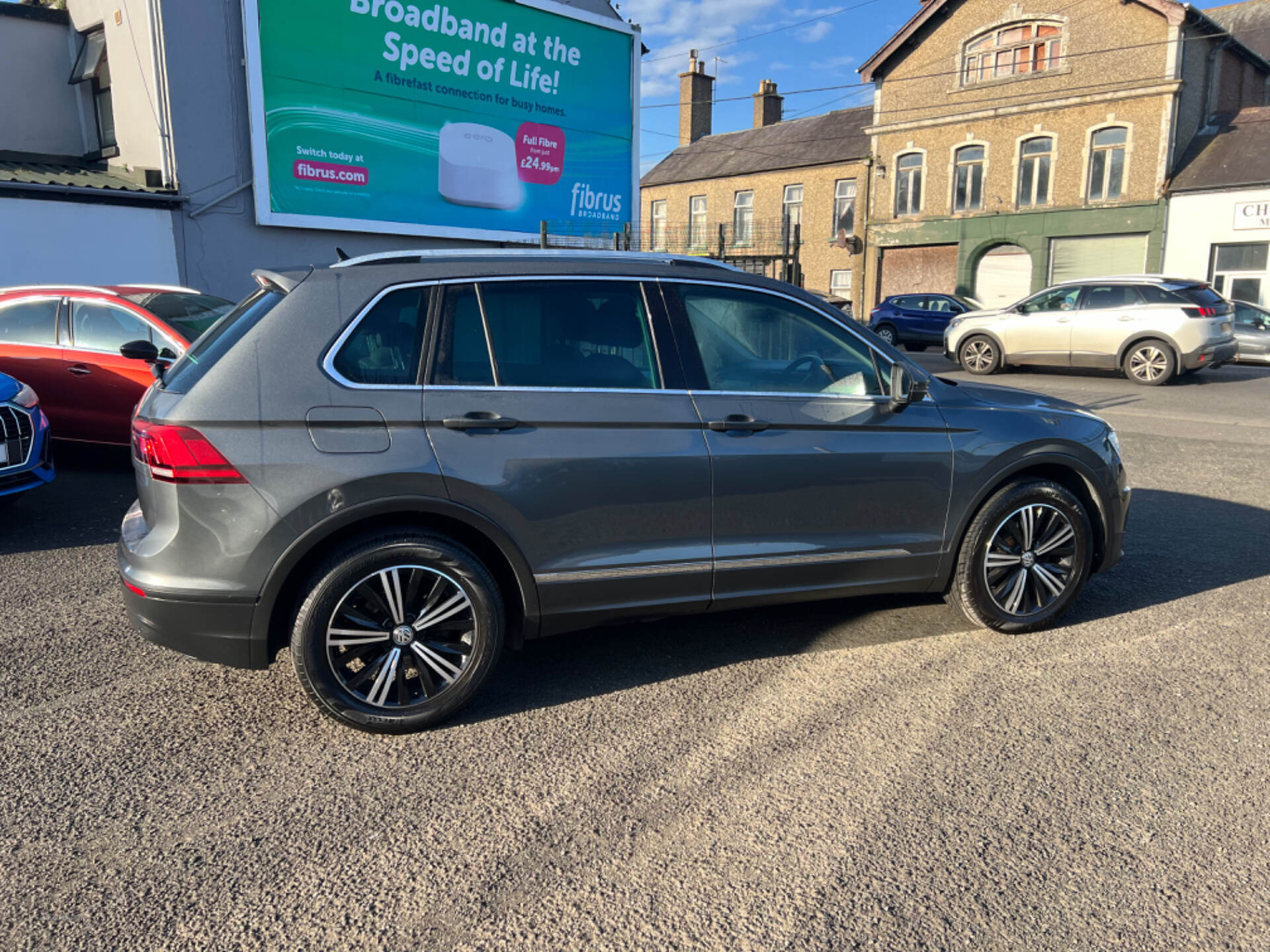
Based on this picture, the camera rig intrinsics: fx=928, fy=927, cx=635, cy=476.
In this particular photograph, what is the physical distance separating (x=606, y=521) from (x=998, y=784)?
5.49ft

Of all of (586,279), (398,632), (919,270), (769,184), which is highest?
(769,184)

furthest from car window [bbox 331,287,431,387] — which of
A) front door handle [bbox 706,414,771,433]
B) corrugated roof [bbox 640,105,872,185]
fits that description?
corrugated roof [bbox 640,105,872,185]

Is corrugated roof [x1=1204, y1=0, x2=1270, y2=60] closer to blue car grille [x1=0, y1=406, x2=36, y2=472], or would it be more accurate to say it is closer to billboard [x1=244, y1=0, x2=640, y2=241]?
billboard [x1=244, y1=0, x2=640, y2=241]

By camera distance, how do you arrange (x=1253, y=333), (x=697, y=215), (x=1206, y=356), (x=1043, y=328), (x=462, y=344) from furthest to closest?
(x=697, y=215), (x=1253, y=333), (x=1043, y=328), (x=1206, y=356), (x=462, y=344)

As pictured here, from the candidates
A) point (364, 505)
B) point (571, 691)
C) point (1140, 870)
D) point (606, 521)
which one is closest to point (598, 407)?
point (606, 521)

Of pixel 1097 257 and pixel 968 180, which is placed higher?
pixel 968 180

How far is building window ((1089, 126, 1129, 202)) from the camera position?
27.9 meters

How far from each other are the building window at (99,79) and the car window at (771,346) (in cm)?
1348

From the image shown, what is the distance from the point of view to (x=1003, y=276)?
31078 millimetres

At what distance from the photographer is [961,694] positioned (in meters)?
3.83

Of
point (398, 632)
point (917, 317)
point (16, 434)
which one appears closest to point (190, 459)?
point (398, 632)

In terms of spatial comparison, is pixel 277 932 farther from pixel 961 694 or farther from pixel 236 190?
pixel 236 190

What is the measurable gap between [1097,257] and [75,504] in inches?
1167

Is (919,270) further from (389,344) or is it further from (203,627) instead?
(203,627)
